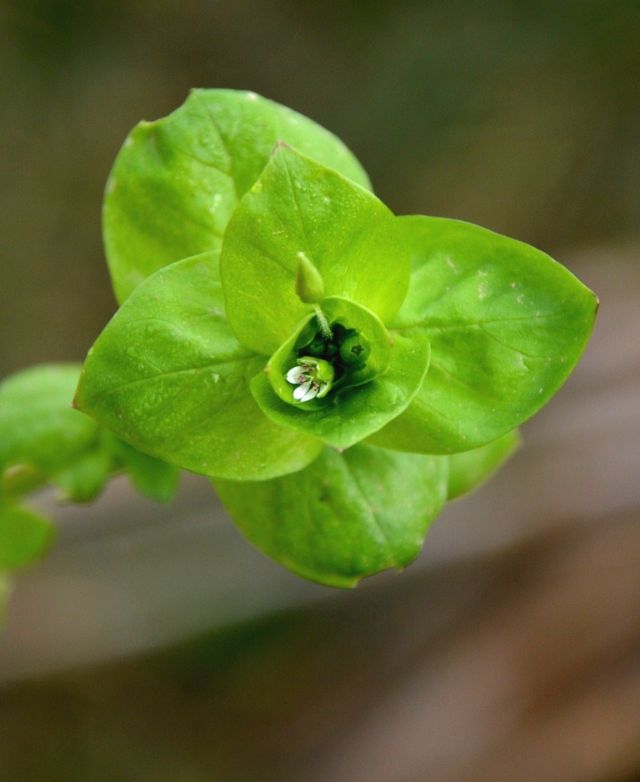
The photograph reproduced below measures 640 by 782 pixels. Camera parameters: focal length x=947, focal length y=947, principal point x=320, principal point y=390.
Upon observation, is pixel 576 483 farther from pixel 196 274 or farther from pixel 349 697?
pixel 196 274

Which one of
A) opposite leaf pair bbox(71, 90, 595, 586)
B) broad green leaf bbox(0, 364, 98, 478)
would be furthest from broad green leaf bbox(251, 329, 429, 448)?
broad green leaf bbox(0, 364, 98, 478)

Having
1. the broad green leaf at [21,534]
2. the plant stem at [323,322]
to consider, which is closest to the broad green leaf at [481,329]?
the plant stem at [323,322]

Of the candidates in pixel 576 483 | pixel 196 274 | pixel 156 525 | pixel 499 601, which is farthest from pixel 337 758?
pixel 196 274

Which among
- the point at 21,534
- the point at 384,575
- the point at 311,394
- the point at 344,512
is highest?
the point at 311,394

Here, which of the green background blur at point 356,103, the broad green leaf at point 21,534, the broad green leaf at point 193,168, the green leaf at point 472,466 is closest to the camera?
the broad green leaf at point 193,168

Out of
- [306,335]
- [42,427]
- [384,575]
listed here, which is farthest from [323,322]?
[384,575]

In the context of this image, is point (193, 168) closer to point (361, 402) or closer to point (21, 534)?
point (361, 402)

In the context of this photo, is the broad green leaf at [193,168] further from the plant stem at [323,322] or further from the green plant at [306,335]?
the plant stem at [323,322]

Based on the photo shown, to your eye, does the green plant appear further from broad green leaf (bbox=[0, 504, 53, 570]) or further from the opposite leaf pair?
broad green leaf (bbox=[0, 504, 53, 570])
